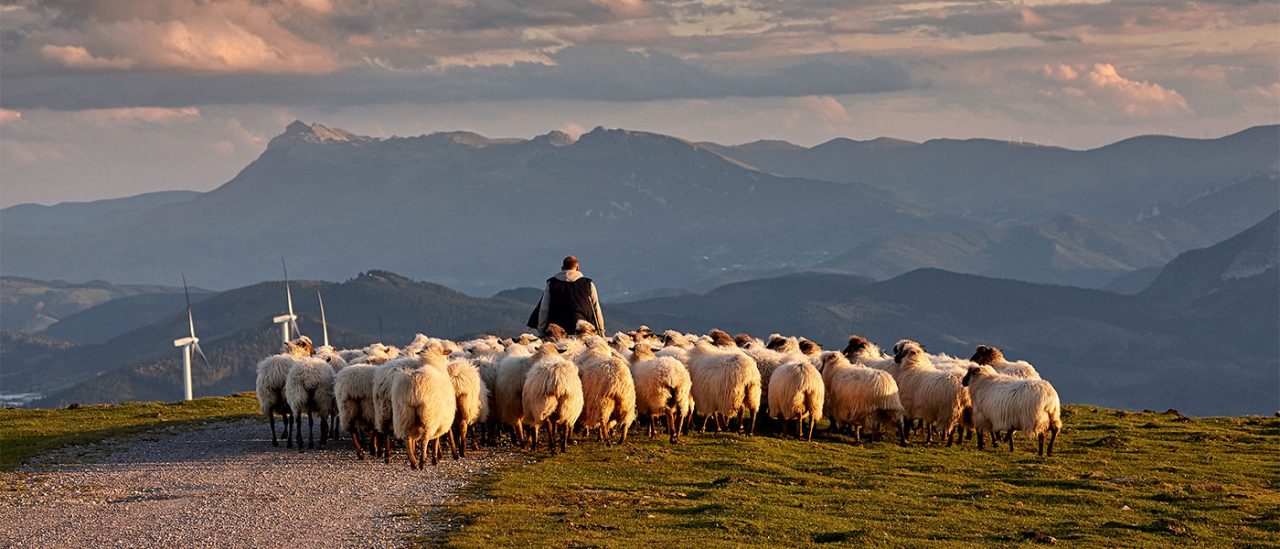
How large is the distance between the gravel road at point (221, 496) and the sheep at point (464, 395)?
0.60 meters

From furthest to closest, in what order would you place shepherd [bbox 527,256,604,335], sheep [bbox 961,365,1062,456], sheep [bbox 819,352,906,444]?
1. shepherd [bbox 527,256,604,335]
2. sheep [bbox 819,352,906,444]
3. sheep [bbox 961,365,1062,456]

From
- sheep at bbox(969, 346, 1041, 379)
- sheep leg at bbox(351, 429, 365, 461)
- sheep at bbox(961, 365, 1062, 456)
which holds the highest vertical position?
sheep at bbox(969, 346, 1041, 379)

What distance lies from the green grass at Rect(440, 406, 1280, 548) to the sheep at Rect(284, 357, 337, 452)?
4.62 m

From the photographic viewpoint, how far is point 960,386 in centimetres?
3150

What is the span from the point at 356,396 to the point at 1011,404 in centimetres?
1334

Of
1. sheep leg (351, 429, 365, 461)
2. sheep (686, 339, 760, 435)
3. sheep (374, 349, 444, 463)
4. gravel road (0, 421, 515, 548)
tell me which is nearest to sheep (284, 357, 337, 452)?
gravel road (0, 421, 515, 548)

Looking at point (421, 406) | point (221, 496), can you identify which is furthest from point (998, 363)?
point (221, 496)

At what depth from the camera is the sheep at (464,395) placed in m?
26.9

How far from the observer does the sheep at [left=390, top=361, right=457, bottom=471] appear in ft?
83.3

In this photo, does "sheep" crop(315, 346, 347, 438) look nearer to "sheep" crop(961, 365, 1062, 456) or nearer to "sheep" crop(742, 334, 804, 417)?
"sheep" crop(742, 334, 804, 417)

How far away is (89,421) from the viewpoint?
36469mm

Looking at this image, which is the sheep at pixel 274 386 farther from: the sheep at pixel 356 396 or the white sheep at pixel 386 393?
the white sheep at pixel 386 393

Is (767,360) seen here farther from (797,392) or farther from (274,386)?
(274,386)

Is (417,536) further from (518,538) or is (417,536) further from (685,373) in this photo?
(685,373)
